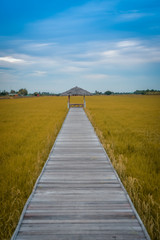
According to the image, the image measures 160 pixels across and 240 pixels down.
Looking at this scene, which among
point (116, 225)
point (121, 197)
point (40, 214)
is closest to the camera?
point (116, 225)

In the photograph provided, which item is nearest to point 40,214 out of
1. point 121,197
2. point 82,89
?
point 121,197

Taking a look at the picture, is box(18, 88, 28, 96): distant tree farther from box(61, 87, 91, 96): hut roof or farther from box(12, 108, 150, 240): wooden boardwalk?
box(12, 108, 150, 240): wooden boardwalk

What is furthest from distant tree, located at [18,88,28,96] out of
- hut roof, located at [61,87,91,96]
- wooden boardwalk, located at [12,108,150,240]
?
wooden boardwalk, located at [12,108,150,240]

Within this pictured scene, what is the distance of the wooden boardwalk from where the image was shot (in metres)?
2.02

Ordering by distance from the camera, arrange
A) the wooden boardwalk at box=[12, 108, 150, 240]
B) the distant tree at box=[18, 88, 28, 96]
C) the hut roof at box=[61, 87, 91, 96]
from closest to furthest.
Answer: the wooden boardwalk at box=[12, 108, 150, 240] < the hut roof at box=[61, 87, 91, 96] < the distant tree at box=[18, 88, 28, 96]

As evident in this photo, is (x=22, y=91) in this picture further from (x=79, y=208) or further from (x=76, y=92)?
(x=79, y=208)

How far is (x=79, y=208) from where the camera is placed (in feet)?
8.00

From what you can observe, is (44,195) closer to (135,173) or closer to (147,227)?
(147,227)

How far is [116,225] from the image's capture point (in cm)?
213

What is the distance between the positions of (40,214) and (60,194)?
56cm

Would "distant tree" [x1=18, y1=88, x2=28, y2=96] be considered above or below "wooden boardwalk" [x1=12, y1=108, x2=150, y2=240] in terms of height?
above

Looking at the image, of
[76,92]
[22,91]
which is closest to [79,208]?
[76,92]

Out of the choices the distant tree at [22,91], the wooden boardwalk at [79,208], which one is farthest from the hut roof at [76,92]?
the distant tree at [22,91]

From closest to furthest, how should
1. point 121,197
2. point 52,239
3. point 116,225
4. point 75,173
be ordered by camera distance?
Answer: point 52,239
point 116,225
point 121,197
point 75,173
